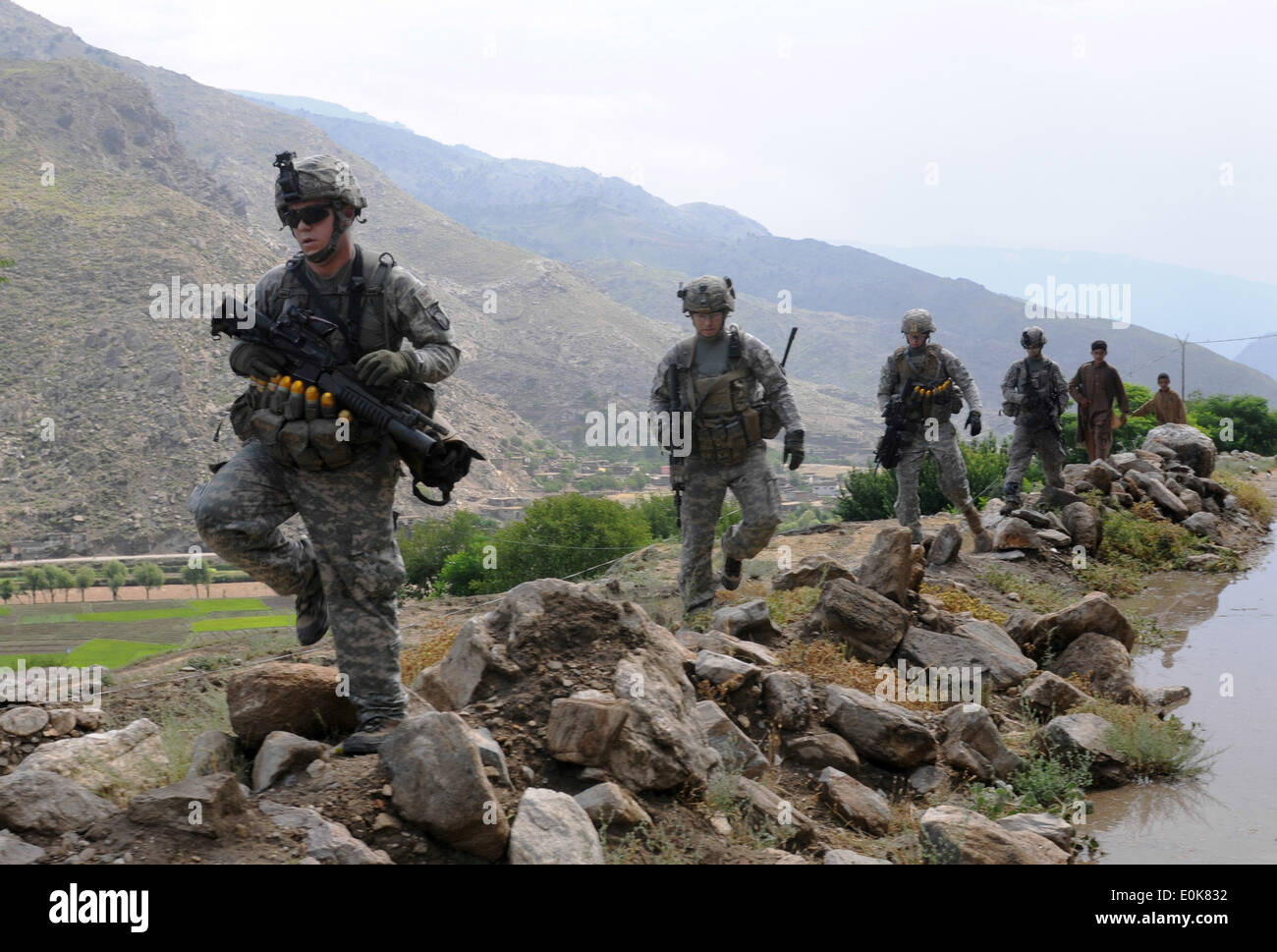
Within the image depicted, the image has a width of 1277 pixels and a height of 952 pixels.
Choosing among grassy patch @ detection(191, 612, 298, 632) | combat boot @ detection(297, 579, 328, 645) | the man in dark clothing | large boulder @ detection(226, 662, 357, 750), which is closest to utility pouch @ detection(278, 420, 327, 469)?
combat boot @ detection(297, 579, 328, 645)

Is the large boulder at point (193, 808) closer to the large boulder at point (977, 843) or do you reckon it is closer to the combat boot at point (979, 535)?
the large boulder at point (977, 843)

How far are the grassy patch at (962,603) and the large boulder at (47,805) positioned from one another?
6.43 metres

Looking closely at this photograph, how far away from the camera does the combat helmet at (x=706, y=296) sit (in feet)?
23.3

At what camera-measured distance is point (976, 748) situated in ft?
17.6

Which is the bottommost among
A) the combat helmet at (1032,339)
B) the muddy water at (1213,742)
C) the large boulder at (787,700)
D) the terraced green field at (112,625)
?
the terraced green field at (112,625)

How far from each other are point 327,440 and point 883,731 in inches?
120

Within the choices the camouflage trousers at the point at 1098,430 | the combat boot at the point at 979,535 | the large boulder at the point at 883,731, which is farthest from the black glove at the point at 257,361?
the camouflage trousers at the point at 1098,430

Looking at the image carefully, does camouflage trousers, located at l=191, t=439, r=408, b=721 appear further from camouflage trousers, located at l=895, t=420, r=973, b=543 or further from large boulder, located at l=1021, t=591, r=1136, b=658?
camouflage trousers, located at l=895, t=420, r=973, b=543

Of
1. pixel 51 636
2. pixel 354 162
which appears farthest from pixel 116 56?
pixel 51 636

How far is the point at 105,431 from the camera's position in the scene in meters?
38.6
